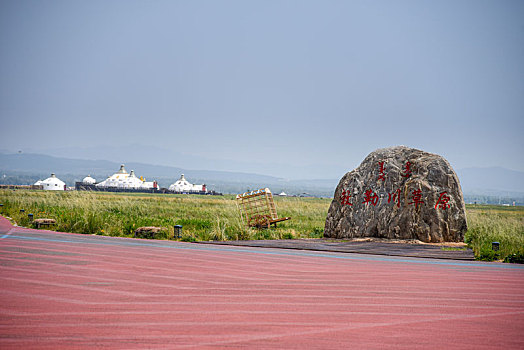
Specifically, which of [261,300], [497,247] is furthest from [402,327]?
[497,247]

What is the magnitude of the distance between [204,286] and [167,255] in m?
3.42

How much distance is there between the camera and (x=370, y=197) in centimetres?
1480

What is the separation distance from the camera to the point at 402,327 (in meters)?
4.93

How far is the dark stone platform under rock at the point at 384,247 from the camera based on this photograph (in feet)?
36.4

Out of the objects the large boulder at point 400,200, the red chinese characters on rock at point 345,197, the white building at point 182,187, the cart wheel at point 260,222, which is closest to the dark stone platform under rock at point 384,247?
the large boulder at point 400,200

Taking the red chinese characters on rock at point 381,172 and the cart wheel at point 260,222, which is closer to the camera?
the red chinese characters on rock at point 381,172

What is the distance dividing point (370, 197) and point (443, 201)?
6.25 ft

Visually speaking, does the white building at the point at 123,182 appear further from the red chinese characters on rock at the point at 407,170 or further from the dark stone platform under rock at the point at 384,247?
the dark stone platform under rock at the point at 384,247

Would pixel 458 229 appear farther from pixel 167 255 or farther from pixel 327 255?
pixel 167 255

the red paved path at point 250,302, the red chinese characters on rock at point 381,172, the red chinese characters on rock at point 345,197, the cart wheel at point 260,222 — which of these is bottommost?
the red paved path at point 250,302

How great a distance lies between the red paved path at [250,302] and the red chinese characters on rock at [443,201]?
380 centimetres

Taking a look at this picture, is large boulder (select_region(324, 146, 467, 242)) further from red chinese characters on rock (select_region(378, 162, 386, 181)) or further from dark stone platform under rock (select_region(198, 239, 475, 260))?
dark stone platform under rock (select_region(198, 239, 475, 260))

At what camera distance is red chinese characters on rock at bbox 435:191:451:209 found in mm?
13648

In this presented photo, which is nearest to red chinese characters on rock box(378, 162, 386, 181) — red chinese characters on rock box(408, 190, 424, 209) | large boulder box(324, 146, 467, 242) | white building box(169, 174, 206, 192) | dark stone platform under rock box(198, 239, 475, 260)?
large boulder box(324, 146, 467, 242)
